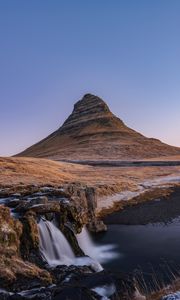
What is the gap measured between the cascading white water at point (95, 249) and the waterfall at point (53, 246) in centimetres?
251

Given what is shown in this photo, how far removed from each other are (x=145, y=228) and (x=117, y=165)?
2366 inches

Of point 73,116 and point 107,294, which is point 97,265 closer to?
point 107,294

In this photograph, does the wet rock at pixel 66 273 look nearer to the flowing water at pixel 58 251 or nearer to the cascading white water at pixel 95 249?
the flowing water at pixel 58 251

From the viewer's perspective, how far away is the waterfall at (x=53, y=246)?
19781 millimetres

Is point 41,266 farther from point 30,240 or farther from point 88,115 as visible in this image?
point 88,115

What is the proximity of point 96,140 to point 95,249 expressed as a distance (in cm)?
12446

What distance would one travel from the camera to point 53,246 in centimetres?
2048

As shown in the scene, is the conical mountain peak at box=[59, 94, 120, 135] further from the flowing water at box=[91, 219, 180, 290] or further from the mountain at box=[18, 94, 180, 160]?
the flowing water at box=[91, 219, 180, 290]

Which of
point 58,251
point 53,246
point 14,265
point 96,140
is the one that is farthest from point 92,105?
point 14,265

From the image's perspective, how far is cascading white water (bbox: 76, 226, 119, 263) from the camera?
22.8 m

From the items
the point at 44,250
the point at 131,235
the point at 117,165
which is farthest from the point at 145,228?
the point at 117,165

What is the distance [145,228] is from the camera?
30250 millimetres

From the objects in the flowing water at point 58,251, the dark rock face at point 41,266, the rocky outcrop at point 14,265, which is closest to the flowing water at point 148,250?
the flowing water at point 58,251

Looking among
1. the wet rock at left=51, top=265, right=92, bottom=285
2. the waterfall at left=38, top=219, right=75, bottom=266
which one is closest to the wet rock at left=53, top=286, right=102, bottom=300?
the wet rock at left=51, top=265, right=92, bottom=285
